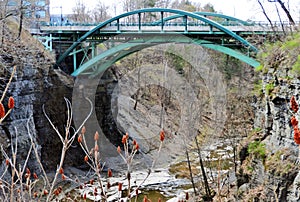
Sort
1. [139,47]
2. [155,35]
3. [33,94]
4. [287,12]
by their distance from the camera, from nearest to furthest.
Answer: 1. [287,12]
2. [33,94]
3. [155,35]
4. [139,47]

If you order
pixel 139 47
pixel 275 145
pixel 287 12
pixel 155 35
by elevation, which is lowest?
pixel 275 145

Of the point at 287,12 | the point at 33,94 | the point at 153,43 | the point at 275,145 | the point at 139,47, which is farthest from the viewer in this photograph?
the point at 139,47

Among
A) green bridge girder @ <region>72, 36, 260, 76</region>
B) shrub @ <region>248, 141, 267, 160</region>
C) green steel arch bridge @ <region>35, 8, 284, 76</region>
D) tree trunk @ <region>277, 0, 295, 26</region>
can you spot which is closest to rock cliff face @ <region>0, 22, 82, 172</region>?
green steel arch bridge @ <region>35, 8, 284, 76</region>

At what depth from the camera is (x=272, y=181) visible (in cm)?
731

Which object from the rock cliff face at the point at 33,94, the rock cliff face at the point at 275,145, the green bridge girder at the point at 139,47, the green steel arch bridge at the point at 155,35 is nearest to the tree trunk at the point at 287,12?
the rock cliff face at the point at 275,145

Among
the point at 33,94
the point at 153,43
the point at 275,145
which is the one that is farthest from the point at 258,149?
the point at 33,94

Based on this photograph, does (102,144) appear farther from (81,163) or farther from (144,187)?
(144,187)

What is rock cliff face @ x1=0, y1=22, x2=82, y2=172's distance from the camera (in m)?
11.2

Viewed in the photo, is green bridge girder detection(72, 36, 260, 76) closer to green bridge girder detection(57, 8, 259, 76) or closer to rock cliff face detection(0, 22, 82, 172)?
green bridge girder detection(57, 8, 259, 76)

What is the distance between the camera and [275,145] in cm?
Result: 783

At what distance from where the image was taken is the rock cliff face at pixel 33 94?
1120cm

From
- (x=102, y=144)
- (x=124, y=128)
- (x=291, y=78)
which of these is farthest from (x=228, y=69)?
(x=291, y=78)

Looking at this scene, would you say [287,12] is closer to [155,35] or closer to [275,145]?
[275,145]

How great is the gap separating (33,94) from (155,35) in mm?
4598
